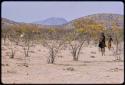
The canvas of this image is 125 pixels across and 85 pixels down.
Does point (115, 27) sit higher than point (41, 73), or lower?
higher

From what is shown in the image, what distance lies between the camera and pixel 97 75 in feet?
51.9

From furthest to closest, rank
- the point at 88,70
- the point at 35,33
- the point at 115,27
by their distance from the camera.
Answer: the point at 35,33
the point at 115,27
the point at 88,70

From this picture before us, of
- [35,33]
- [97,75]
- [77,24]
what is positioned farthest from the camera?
[35,33]

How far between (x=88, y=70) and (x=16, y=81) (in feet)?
15.6

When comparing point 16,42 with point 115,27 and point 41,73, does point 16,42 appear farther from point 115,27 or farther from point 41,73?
point 41,73

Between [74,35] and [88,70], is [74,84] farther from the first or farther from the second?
[74,35]

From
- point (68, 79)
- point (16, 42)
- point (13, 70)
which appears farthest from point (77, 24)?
point (16, 42)

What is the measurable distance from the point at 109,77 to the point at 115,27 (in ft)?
65.2

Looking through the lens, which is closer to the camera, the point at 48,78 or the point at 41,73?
the point at 48,78

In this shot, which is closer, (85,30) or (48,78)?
(48,78)

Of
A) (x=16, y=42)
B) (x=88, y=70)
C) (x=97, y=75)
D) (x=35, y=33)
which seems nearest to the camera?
(x=97, y=75)

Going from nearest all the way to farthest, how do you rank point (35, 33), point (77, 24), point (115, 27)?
point (77, 24), point (115, 27), point (35, 33)

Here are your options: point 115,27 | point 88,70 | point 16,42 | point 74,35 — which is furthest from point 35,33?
point 88,70

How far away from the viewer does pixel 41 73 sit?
1606 cm
